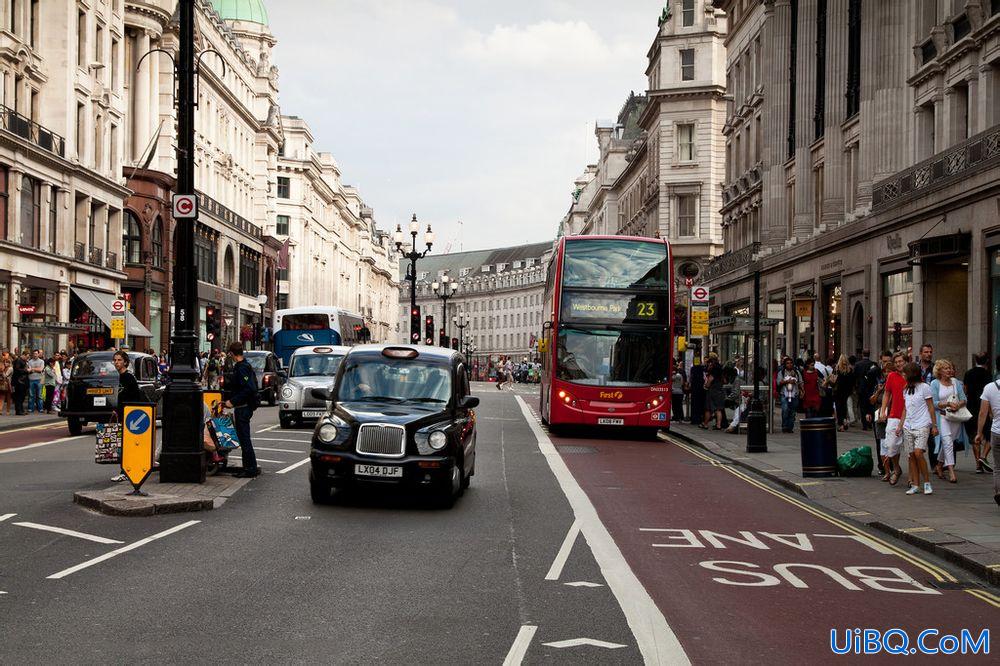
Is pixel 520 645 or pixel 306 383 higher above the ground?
pixel 306 383

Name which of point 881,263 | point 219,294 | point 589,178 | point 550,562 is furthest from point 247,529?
point 589,178

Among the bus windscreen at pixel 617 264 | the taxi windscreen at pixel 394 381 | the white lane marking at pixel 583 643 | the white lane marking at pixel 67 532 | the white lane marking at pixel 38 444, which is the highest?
the bus windscreen at pixel 617 264

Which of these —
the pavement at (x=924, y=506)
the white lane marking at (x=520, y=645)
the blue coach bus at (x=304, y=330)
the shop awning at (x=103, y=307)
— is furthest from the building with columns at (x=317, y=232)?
the white lane marking at (x=520, y=645)

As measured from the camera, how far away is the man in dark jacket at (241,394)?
1602 cm

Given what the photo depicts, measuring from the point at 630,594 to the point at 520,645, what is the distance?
1.90 metres

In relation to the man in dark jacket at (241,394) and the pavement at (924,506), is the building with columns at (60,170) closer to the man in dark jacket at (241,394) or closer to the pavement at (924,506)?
the man in dark jacket at (241,394)

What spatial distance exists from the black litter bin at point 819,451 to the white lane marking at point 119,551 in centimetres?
Answer: 964

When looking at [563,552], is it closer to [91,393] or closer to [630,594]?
[630,594]

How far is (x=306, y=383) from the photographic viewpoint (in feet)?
92.1

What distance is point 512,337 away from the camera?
17862 cm

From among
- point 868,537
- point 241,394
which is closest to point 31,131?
point 241,394

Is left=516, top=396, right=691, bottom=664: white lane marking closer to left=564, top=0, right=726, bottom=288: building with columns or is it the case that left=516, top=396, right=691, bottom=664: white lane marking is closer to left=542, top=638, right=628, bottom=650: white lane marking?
left=542, top=638, right=628, bottom=650: white lane marking

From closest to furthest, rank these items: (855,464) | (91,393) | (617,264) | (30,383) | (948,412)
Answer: (948,412)
(855,464)
(91,393)
(617,264)
(30,383)

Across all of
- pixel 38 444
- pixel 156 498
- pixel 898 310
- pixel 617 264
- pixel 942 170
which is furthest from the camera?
pixel 898 310
